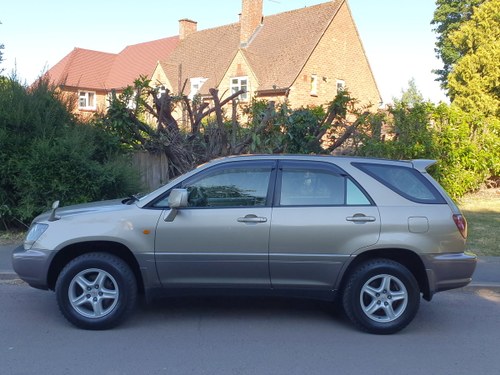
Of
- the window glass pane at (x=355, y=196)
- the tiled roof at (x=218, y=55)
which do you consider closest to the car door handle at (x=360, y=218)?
the window glass pane at (x=355, y=196)

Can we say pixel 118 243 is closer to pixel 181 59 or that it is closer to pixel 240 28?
pixel 240 28

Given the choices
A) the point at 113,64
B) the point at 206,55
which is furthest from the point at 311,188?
the point at 113,64

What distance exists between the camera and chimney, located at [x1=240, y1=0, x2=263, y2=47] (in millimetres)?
34594

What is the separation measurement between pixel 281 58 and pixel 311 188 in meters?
27.1

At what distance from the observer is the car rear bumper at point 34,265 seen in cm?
527

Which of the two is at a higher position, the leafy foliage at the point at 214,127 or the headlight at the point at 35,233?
the leafy foliage at the point at 214,127

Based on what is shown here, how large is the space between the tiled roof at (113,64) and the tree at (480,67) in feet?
79.1

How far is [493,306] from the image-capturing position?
21.5 feet

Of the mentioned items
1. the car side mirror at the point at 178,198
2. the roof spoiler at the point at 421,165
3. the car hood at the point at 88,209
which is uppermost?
the roof spoiler at the point at 421,165

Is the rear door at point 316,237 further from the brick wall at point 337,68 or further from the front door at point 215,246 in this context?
the brick wall at point 337,68

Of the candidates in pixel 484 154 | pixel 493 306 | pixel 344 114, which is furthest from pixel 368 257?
pixel 484 154

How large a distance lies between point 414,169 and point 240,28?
31775 millimetres

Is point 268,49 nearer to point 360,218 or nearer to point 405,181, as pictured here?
point 405,181

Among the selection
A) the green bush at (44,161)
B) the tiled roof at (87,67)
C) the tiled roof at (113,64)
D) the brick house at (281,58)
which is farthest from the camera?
the tiled roof at (113,64)
